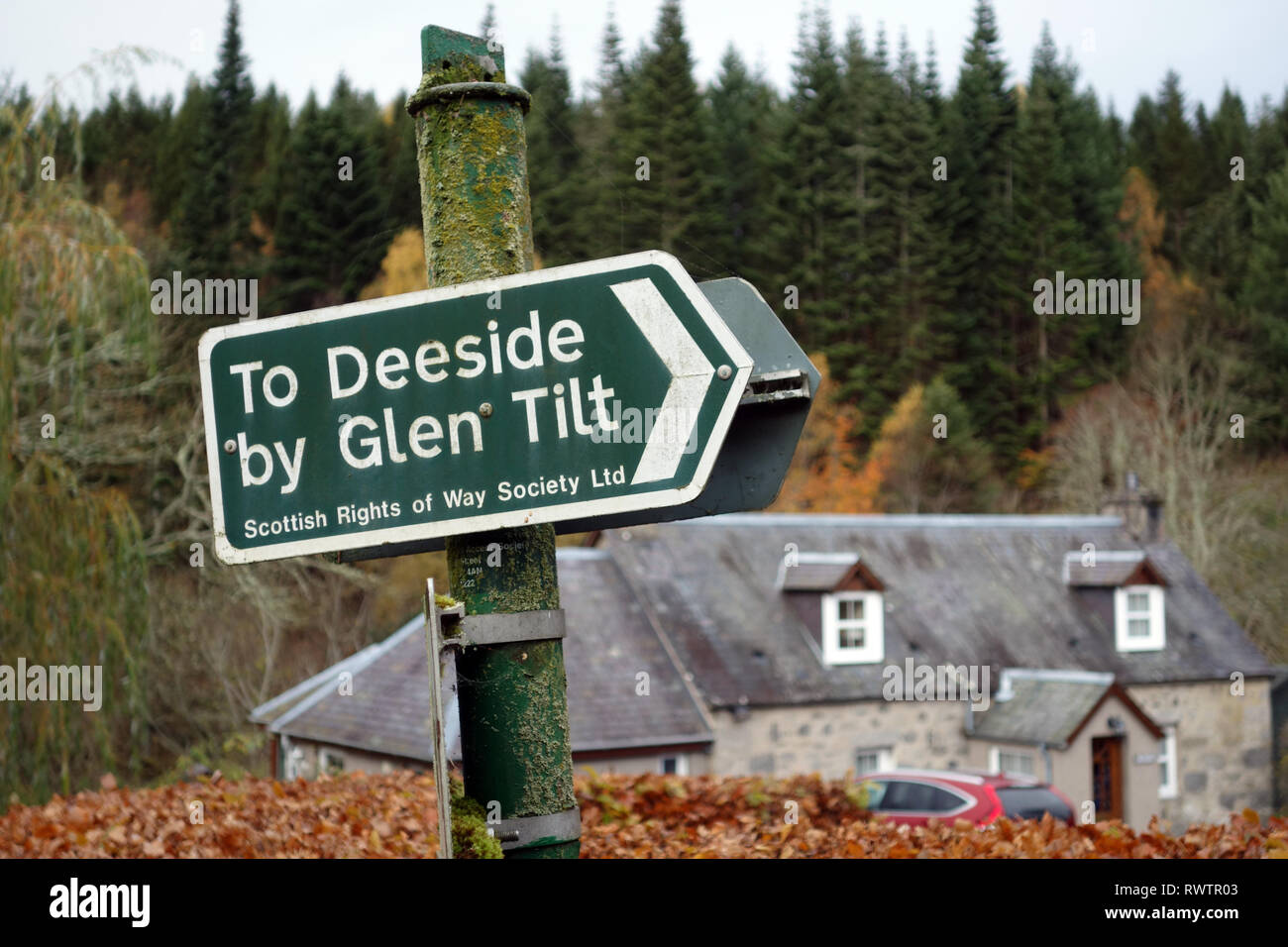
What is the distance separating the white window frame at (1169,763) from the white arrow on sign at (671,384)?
23.7 meters

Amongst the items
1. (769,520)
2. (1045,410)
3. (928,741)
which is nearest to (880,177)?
(1045,410)

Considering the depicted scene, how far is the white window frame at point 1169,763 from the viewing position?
78.1ft

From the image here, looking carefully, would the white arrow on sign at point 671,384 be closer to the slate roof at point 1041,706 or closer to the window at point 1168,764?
the slate roof at point 1041,706

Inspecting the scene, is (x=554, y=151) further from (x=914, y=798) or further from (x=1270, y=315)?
(x=1270, y=315)

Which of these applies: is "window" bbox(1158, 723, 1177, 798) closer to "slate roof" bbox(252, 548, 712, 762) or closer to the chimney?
the chimney

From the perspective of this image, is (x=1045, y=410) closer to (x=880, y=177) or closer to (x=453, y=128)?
(x=880, y=177)

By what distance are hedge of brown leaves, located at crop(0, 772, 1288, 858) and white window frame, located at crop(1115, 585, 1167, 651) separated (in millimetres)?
20397

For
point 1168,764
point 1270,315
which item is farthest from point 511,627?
point 1270,315

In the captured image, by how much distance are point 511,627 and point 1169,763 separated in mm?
24003

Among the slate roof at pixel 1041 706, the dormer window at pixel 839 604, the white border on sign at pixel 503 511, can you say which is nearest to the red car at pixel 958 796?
the slate roof at pixel 1041 706

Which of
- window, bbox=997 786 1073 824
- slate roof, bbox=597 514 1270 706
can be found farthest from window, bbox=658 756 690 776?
window, bbox=997 786 1073 824

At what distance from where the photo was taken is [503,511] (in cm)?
→ 255

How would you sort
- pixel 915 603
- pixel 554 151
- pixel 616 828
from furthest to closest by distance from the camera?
pixel 554 151, pixel 915 603, pixel 616 828

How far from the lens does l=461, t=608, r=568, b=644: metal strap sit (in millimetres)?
2701
